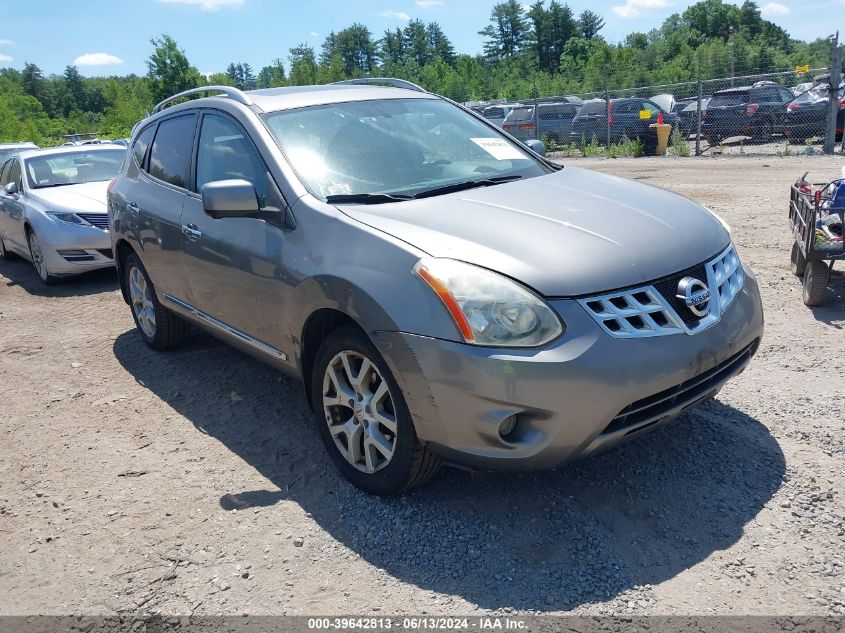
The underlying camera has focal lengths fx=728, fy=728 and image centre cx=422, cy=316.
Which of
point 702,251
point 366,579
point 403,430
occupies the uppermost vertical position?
point 702,251

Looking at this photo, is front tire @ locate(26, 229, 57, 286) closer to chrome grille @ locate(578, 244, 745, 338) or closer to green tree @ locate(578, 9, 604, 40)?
chrome grille @ locate(578, 244, 745, 338)

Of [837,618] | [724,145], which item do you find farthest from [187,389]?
[724,145]

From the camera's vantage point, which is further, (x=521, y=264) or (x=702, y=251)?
(x=702, y=251)

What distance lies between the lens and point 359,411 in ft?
10.6

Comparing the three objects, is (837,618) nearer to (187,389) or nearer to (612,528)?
(612,528)

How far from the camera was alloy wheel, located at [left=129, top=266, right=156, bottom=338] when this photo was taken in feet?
18.0

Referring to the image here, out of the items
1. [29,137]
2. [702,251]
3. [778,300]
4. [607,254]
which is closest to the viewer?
[607,254]

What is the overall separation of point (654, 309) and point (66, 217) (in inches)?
290

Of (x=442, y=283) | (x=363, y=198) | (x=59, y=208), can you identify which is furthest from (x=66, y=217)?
(x=442, y=283)

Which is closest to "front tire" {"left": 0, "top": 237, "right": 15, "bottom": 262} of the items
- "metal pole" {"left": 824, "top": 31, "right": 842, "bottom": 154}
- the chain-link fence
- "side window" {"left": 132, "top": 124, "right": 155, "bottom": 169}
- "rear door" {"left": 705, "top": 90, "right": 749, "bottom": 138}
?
"side window" {"left": 132, "top": 124, "right": 155, "bottom": 169}

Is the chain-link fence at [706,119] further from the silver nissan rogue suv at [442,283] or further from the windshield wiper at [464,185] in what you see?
the silver nissan rogue suv at [442,283]

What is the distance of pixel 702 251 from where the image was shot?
3.13 meters

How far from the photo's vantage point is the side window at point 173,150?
4.63 m

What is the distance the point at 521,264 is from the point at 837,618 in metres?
1.60
